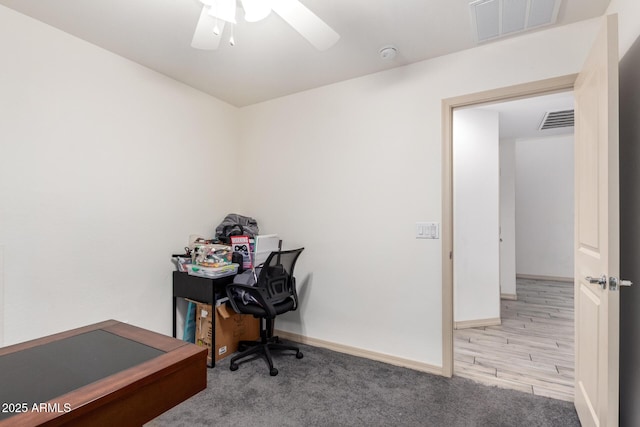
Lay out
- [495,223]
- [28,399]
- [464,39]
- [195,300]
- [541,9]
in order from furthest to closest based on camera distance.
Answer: [495,223] → [195,300] → [464,39] → [541,9] → [28,399]

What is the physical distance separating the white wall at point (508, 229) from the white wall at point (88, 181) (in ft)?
13.9

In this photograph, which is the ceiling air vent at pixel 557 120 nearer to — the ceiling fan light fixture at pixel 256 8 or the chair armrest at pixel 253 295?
the ceiling fan light fixture at pixel 256 8

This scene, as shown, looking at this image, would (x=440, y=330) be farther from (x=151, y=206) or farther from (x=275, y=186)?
(x=151, y=206)

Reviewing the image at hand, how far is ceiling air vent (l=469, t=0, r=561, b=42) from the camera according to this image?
1.80 m

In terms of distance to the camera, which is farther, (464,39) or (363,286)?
(363,286)

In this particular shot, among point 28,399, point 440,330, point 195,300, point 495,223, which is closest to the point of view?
point 28,399

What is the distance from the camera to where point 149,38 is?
2.19 metres

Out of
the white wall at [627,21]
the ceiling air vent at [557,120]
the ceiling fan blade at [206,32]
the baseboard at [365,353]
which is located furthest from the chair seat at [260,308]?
the ceiling air vent at [557,120]

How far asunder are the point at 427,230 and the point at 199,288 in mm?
1871

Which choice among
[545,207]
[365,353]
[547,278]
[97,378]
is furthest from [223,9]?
[547,278]

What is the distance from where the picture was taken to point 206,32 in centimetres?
164

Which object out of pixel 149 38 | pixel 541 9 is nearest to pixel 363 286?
pixel 541 9

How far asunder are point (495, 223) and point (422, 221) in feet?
5.47

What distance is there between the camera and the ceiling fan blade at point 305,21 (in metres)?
1.44
